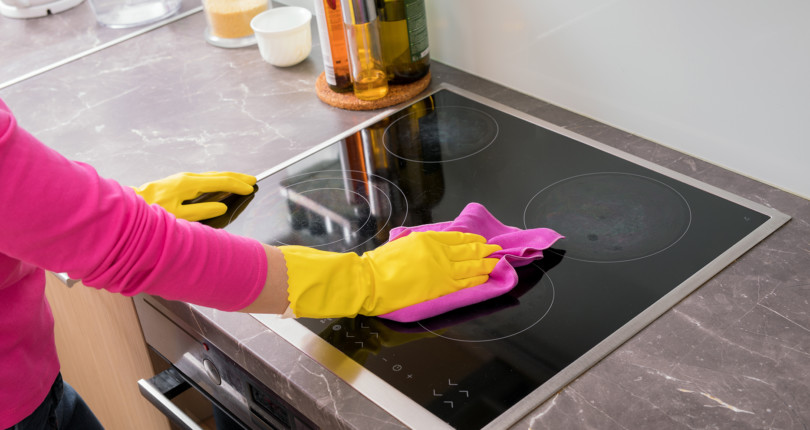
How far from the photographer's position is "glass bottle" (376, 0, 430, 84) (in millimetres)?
1301

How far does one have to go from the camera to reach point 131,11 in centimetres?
178

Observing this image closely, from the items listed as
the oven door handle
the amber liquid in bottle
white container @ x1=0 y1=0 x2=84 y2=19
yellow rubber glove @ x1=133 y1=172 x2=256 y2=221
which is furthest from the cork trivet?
white container @ x1=0 y1=0 x2=84 y2=19

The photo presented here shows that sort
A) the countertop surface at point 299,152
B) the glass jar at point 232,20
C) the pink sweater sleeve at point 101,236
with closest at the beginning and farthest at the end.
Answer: the pink sweater sleeve at point 101,236 → the countertop surface at point 299,152 → the glass jar at point 232,20

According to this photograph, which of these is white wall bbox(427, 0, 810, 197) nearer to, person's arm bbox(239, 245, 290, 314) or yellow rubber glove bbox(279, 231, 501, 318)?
yellow rubber glove bbox(279, 231, 501, 318)

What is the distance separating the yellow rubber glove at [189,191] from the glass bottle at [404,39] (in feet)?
1.25

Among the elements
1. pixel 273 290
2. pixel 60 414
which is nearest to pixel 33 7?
pixel 60 414

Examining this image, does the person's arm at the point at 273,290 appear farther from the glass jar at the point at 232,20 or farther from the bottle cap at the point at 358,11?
the glass jar at the point at 232,20

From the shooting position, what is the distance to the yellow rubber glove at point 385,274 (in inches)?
35.1

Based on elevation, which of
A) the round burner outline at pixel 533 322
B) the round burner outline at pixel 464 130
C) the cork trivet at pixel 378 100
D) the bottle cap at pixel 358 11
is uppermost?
the bottle cap at pixel 358 11

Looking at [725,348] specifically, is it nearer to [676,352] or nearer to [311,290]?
[676,352]

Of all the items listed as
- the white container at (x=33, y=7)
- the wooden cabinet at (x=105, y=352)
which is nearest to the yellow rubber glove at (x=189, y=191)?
the wooden cabinet at (x=105, y=352)

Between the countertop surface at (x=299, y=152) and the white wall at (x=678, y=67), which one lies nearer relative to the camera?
the countertop surface at (x=299, y=152)

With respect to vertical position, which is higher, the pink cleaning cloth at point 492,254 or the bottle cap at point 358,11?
the bottle cap at point 358,11

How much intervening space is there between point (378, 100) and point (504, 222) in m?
Result: 0.40
